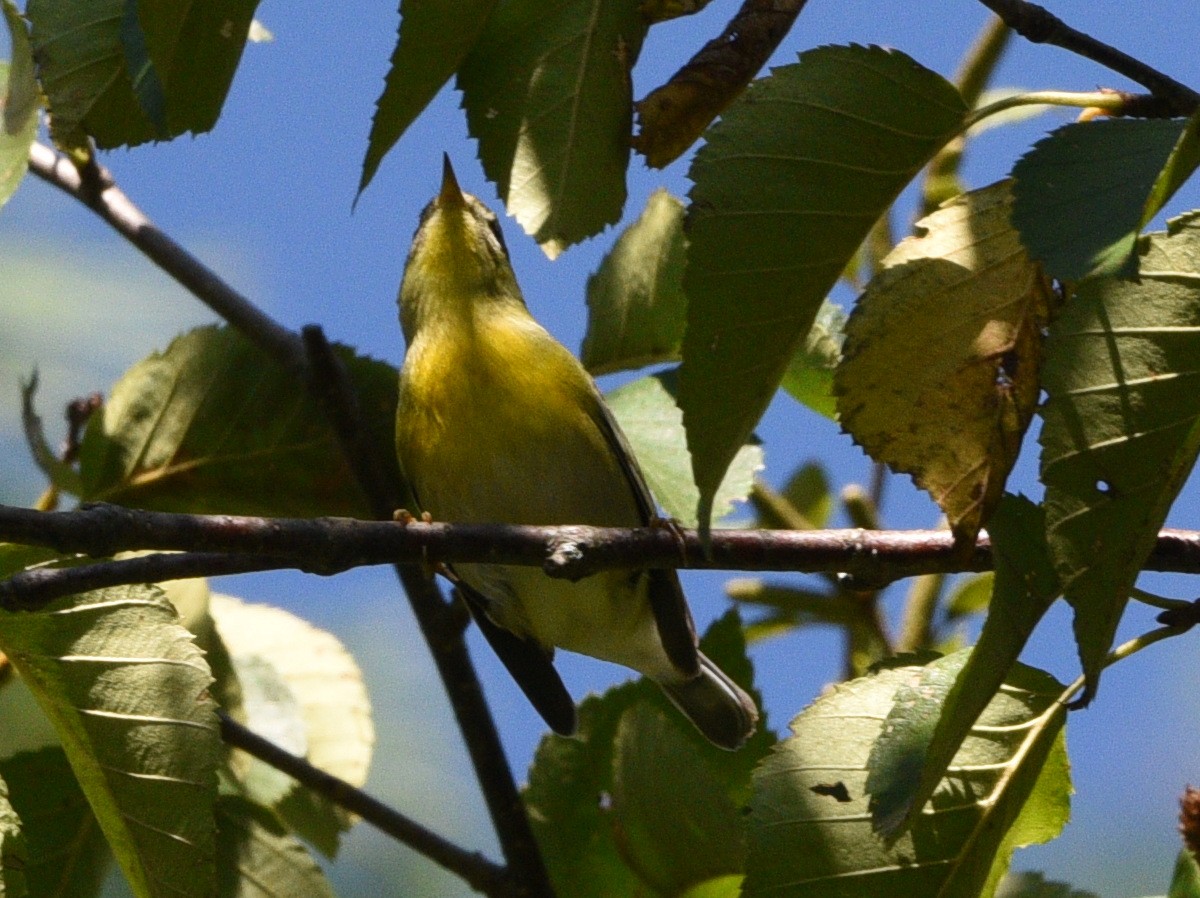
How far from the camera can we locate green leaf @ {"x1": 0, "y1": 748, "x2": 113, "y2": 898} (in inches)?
87.4

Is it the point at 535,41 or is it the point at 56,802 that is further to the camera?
the point at 56,802

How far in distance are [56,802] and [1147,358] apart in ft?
5.54

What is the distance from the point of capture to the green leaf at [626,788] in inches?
91.1

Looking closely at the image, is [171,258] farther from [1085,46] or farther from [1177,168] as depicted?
[1177,168]

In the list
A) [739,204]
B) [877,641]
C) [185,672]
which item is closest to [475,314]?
[877,641]

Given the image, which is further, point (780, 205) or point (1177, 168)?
point (780, 205)

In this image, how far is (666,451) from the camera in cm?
270

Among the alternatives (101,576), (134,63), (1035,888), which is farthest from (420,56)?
(1035,888)

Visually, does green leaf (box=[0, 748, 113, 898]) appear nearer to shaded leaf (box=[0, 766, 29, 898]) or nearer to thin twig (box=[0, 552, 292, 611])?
shaded leaf (box=[0, 766, 29, 898])

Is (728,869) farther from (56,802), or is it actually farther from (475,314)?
(475,314)

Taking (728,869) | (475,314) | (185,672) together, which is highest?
(475,314)

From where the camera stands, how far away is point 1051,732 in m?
1.69

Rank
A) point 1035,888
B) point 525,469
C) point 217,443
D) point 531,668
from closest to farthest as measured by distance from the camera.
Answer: point 1035,888
point 217,443
point 525,469
point 531,668

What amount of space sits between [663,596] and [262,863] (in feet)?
3.75
